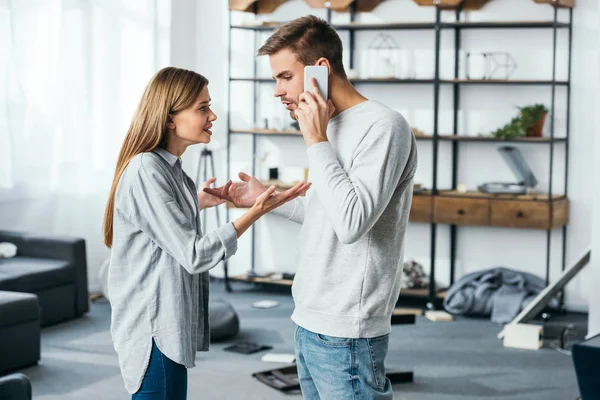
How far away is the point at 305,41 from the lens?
196 cm

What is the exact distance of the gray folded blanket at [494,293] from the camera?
609cm

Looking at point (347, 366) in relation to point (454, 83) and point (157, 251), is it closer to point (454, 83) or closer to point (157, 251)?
point (157, 251)

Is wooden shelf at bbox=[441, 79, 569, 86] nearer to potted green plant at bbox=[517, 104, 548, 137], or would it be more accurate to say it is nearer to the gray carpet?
potted green plant at bbox=[517, 104, 548, 137]

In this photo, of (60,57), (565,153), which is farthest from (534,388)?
(60,57)

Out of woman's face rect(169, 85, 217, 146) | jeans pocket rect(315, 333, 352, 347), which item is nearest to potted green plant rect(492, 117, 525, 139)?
woman's face rect(169, 85, 217, 146)

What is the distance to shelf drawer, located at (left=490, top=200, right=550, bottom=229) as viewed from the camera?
6070mm

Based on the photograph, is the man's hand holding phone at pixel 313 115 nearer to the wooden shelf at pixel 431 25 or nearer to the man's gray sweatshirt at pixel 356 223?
the man's gray sweatshirt at pixel 356 223

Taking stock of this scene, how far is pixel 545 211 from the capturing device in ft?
19.9

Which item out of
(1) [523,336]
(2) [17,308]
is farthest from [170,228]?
(1) [523,336]

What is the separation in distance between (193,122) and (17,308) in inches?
115

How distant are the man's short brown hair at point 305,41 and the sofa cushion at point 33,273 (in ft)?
12.6

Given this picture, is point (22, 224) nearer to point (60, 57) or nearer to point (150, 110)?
point (60, 57)

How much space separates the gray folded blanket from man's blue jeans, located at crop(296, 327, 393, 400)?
4.28m

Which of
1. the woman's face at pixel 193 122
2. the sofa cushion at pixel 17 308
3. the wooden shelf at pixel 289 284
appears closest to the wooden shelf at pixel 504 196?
the wooden shelf at pixel 289 284
